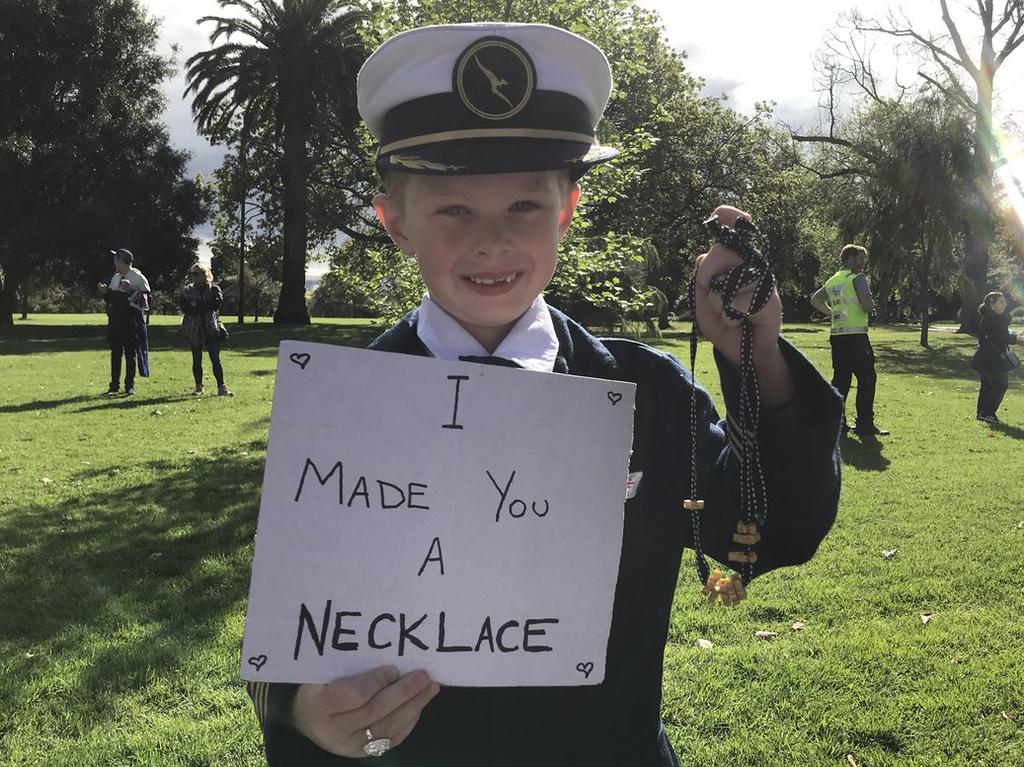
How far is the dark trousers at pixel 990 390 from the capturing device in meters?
10.5

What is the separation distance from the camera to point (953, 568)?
513cm

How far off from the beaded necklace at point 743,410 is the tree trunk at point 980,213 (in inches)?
1056

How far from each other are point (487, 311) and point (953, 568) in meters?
5.05

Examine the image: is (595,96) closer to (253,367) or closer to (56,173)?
(253,367)

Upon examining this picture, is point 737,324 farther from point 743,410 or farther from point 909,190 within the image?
point 909,190

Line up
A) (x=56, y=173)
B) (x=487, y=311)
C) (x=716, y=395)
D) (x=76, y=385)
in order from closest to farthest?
1. (x=487, y=311)
2. (x=716, y=395)
3. (x=76, y=385)
4. (x=56, y=173)

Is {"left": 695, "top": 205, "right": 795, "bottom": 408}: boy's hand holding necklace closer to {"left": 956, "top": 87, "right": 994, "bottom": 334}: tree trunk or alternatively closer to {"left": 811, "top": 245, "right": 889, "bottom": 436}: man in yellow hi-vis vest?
{"left": 811, "top": 245, "right": 889, "bottom": 436}: man in yellow hi-vis vest

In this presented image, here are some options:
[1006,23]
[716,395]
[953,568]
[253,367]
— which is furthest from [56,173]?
[1006,23]

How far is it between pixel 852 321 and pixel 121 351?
35.0 ft

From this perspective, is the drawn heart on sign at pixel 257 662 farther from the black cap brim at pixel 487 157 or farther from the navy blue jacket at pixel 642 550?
the black cap brim at pixel 487 157

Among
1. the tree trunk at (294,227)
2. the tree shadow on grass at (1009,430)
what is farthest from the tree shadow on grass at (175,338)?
the tree shadow on grass at (1009,430)

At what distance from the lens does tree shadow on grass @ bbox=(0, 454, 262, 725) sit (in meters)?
3.62

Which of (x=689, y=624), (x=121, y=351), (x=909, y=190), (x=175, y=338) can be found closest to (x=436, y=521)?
(x=689, y=624)

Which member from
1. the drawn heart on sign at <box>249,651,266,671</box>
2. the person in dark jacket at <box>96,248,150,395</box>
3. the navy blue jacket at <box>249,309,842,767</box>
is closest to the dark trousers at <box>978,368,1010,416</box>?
the navy blue jacket at <box>249,309,842,767</box>
